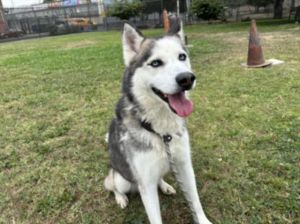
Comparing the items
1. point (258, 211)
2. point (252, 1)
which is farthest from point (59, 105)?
point (252, 1)

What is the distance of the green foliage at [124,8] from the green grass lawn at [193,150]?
16960 millimetres

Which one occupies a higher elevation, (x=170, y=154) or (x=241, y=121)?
(x=170, y=154)

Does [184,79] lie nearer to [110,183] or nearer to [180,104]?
[180,104]

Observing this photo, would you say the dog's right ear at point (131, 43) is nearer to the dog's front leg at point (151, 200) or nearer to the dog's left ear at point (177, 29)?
the dog's left ear at point (177, 29)

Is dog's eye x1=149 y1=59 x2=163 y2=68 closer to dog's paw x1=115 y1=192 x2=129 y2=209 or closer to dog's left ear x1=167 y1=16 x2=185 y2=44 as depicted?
dog's left ear x1=167 y1=16 x2=185 y2=44

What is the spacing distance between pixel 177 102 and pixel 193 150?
1427mm

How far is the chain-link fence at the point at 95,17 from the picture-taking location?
22.2 metres

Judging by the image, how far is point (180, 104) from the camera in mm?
1902

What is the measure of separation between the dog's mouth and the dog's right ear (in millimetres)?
346

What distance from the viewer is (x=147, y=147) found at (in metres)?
2.03

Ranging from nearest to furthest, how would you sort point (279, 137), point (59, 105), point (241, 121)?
point (279, 137) < point (241, 121) < point (59, 105)

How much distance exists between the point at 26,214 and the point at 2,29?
28865 mm

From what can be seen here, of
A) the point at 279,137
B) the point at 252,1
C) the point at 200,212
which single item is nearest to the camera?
the point at 200,212

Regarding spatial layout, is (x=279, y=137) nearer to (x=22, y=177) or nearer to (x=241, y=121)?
(x=241, y=121)
